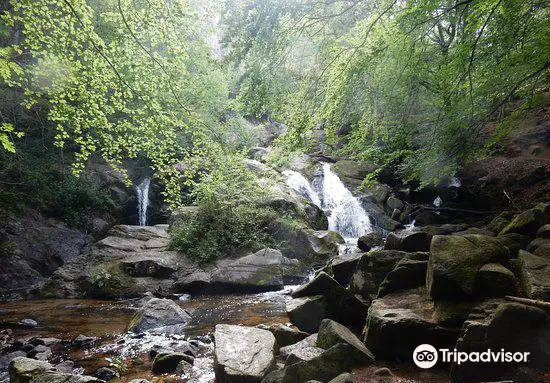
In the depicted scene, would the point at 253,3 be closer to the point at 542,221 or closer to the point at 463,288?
the point at 463,288

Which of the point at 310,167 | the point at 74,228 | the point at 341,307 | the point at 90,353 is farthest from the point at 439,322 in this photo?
the point at 310,167

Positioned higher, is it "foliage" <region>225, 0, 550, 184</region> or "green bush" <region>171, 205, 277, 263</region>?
"foliage" <region>225, 0, 550, 184</region>

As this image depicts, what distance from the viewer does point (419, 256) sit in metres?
5.43

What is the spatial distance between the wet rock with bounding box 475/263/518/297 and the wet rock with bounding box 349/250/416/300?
6.67ft

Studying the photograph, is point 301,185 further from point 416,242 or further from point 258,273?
point 416,242

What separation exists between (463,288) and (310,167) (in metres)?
17.7

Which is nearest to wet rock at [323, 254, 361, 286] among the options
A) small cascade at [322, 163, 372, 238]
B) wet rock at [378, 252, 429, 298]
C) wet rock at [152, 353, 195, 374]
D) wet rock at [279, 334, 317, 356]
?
wet rock at [378, 252, 429, 298]

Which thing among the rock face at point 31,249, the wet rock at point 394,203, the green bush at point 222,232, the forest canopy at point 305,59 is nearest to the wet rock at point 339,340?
the forest canopy at point 305,59

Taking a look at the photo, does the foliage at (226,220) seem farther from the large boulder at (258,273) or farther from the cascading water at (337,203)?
the cascading water at (337,203)

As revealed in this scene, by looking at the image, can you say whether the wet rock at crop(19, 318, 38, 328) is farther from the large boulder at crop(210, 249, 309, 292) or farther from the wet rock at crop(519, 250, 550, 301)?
the wet rock at crop(519, 250, 550, 301)

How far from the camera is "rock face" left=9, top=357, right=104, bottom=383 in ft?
12.6

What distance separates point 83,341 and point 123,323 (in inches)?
53.6

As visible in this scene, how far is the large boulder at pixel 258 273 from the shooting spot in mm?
10469

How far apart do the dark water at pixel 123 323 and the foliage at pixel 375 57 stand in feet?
15.0
